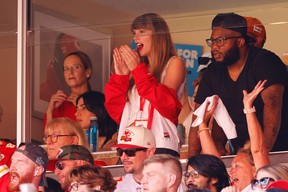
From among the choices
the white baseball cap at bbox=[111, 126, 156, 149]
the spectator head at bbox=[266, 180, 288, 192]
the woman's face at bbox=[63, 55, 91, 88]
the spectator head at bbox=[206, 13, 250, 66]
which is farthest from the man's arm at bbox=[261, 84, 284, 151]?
the spectator head at bbox=[266, 180, 288, 192]

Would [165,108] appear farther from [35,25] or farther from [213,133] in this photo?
[35,25]

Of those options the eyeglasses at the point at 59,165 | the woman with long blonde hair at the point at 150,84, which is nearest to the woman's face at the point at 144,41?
the woman with long blonde hair at the point at 150,84

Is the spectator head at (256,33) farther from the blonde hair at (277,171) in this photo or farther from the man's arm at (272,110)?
the blonde hair at (277,171)

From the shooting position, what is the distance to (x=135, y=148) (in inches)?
396

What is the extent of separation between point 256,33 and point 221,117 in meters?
0.88

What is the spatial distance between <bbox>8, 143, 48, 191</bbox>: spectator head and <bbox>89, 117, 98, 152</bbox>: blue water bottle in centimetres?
164

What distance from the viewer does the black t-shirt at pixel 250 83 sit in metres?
11.0

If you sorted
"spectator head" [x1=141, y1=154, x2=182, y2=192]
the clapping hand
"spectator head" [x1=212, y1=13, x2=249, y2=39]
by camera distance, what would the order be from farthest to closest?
the clapping hand, "spectator head" [x1=212, y1=13, x2=249, y2=39], "spectator head" [x1=141, y1=154, x2=182, y2=192]

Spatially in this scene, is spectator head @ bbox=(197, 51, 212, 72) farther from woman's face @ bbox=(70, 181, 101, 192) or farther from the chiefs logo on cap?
woman's face @ bbox=(70, 181, 101, 192)

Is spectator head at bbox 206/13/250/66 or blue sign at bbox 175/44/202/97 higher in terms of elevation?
spectator head at bbox 206/13/250/66

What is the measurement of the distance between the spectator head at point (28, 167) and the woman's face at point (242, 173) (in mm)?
1607

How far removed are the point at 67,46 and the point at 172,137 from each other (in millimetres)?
1815

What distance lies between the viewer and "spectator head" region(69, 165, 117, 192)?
361 inches

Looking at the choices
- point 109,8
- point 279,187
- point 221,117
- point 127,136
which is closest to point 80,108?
point 109,8
